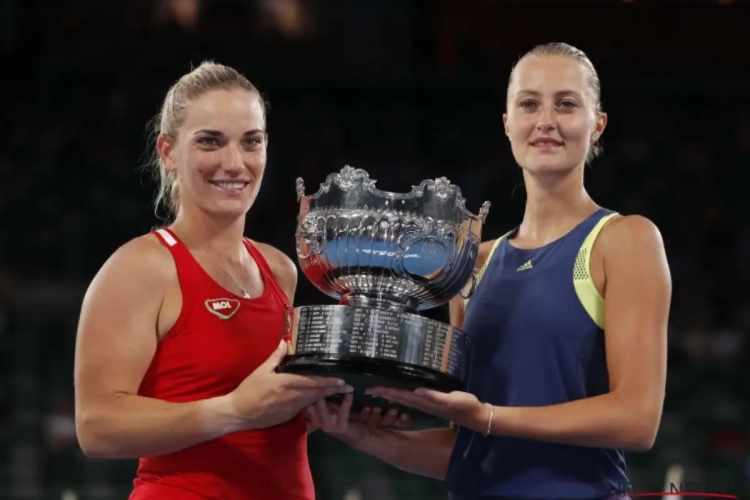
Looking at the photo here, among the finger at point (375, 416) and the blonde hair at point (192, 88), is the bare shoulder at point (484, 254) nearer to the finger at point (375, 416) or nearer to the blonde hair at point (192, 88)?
the finger at point (375, 416)

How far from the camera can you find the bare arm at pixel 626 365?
1.88 metres

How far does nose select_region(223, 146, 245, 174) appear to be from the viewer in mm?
2049

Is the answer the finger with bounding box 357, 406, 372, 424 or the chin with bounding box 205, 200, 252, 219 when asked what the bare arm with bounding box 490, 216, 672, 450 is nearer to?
the finger with bounding box 357, 406, 372, 424

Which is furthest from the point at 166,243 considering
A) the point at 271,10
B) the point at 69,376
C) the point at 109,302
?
the point at 271,10

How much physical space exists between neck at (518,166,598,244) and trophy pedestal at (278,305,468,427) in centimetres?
40

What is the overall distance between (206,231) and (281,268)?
0.23 meters

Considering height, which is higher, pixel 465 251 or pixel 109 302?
pixel 465 251

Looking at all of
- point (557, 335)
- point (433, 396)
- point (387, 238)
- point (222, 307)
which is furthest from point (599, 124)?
point (222, 307)

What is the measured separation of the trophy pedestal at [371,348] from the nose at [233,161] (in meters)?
0.35

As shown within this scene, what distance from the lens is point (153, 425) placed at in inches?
74.6

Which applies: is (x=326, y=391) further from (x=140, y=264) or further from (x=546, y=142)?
(x=546, y=142)

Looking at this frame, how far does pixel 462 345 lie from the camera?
188 cm

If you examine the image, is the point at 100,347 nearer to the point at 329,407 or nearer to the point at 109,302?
the point at 109,302

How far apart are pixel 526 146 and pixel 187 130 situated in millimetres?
604
